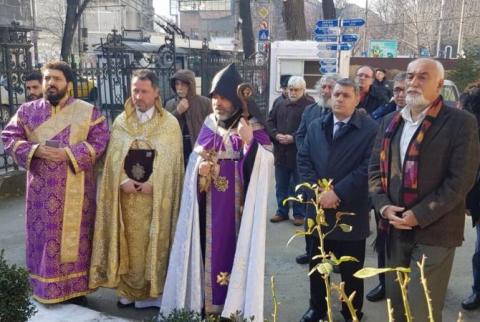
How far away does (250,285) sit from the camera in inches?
135

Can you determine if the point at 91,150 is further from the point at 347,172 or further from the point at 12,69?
the point at 12,69

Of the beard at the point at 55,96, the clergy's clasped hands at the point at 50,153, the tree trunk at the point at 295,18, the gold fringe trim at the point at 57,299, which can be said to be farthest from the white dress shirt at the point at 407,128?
the tree trunk at the point at 295,18

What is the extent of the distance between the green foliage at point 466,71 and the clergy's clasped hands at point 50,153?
57.8 feet

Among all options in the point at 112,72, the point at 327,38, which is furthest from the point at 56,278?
the point at 327,38

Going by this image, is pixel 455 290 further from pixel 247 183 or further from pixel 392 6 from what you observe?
pixel 392 6

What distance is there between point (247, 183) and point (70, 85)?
5.52 ft

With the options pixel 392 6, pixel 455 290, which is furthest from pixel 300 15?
pixel 392 6

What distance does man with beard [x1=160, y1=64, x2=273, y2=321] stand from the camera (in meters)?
3.49

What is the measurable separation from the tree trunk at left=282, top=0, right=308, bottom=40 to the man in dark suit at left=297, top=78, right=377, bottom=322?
10.4 metres

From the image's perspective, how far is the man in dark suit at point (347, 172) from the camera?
12.1 ft

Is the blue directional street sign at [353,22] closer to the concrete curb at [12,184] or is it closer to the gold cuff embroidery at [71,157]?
the concrete curb at [12,184]

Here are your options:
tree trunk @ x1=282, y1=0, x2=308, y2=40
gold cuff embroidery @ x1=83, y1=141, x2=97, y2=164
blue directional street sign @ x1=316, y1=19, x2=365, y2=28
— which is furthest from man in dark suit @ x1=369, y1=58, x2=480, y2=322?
tree trunk @ x1=282, y1=0, x2=308, y2=40

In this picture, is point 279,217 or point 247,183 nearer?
point 247,183

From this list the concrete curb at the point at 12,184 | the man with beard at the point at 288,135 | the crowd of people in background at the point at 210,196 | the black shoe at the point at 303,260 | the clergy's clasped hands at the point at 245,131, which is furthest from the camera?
the concrete curb at the point at 12,184
